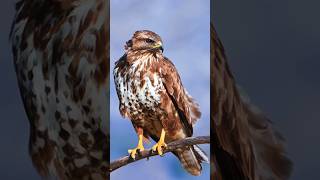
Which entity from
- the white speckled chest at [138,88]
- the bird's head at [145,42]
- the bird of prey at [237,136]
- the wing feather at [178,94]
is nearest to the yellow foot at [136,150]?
the white speckled chest at [138,88]

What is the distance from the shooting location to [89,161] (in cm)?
749

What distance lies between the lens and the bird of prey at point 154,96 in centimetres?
732

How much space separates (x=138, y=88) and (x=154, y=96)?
0.16 m

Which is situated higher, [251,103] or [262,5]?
[262,5]

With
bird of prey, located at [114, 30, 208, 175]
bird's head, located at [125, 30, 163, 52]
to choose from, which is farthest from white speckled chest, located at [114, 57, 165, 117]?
bird's head, located at [125, 30, 163, 52]

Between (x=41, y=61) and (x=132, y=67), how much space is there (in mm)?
856

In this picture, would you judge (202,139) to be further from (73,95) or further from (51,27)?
(51,27)

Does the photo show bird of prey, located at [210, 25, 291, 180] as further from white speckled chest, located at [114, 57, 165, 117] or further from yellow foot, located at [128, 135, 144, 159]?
yellow foot, located at [128, 135, 144, 159]

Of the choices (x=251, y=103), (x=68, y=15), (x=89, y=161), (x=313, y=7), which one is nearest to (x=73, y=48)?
(x=68, y=15)

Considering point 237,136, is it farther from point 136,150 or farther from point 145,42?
point 145,42

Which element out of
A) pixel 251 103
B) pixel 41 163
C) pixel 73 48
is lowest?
pixel 41 163

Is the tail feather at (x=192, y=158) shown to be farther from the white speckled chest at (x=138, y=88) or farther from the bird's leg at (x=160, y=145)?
the white speckled chest at (x=138, y=88)

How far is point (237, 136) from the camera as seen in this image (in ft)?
24.4

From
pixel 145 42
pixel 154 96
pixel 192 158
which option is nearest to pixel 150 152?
pixel 192 158
